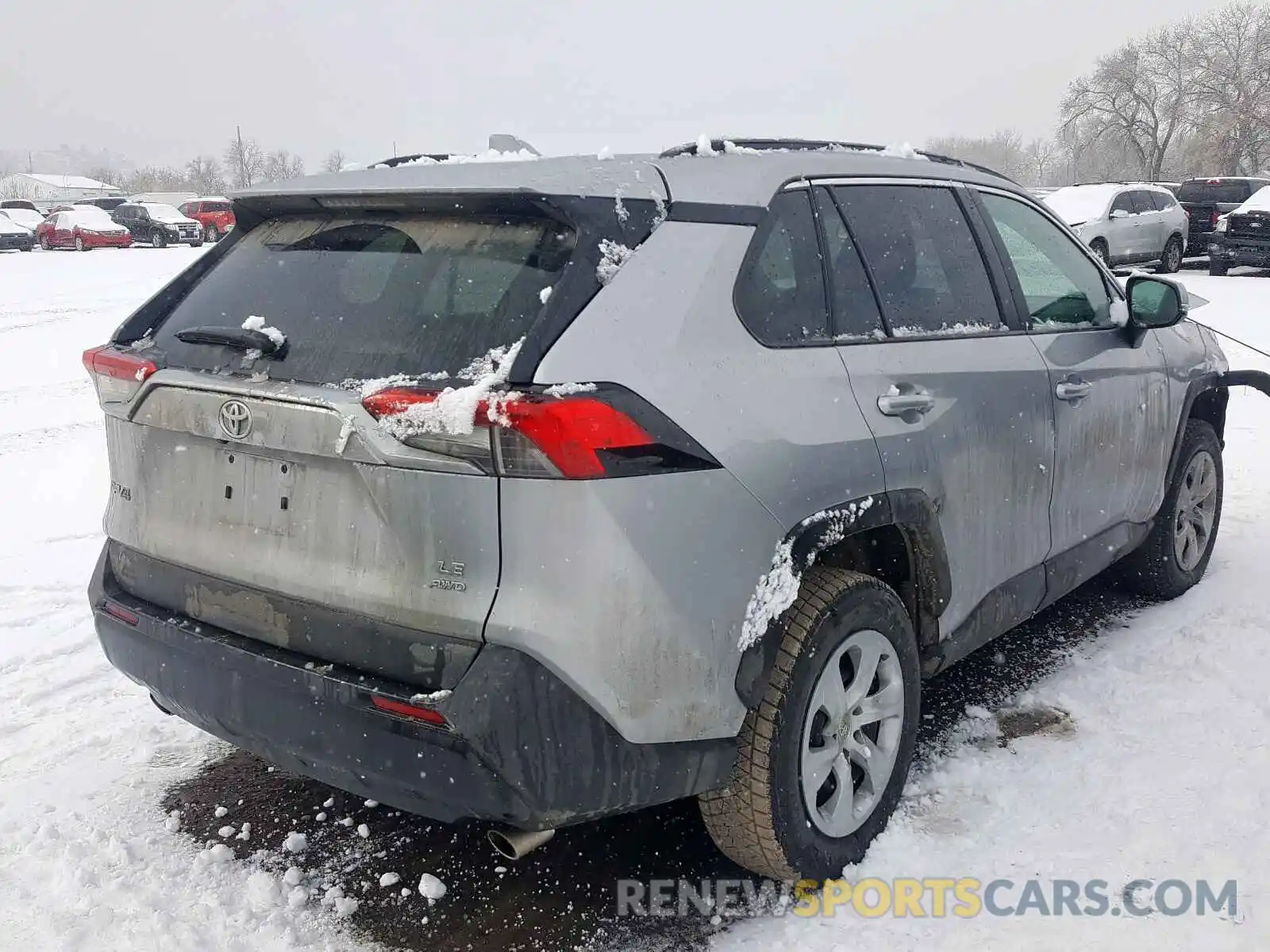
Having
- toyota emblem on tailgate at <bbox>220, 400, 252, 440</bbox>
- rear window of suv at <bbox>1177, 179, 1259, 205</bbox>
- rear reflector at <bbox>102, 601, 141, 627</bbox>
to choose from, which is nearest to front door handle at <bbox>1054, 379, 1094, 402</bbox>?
toyota emblem on tailgate at <bbox>220, 400, 252, 440</bbox>

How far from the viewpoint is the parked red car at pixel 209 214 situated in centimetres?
3716

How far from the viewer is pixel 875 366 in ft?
9.06

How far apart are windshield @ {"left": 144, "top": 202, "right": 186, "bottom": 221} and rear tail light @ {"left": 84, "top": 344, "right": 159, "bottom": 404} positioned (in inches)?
1477

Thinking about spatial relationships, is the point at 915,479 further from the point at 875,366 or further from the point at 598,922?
the point at 598,922

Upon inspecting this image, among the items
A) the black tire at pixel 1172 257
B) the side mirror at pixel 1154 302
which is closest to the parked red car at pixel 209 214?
the black tire at pixel 1172 257

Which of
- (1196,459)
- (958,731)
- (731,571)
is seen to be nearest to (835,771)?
(731,571)

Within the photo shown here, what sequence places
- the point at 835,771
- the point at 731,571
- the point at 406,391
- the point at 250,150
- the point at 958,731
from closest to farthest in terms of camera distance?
the point at 406,391, the point at 731,571, the point at 835,771, the point at 958,731, the point at 250,150

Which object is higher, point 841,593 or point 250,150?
point 250,150

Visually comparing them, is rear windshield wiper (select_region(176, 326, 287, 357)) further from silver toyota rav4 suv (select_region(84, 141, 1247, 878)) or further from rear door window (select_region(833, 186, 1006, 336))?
rear door window (select_region(833, 186, 1006, 336))

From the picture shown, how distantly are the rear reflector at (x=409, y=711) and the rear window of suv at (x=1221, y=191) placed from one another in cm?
2745

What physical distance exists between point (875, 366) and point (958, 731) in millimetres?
1485

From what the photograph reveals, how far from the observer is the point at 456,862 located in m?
2.87

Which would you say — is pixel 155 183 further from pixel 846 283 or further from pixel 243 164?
pixel 846 283

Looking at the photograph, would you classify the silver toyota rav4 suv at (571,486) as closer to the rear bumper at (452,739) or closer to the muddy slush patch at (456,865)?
the rear bumper at (452,739)
